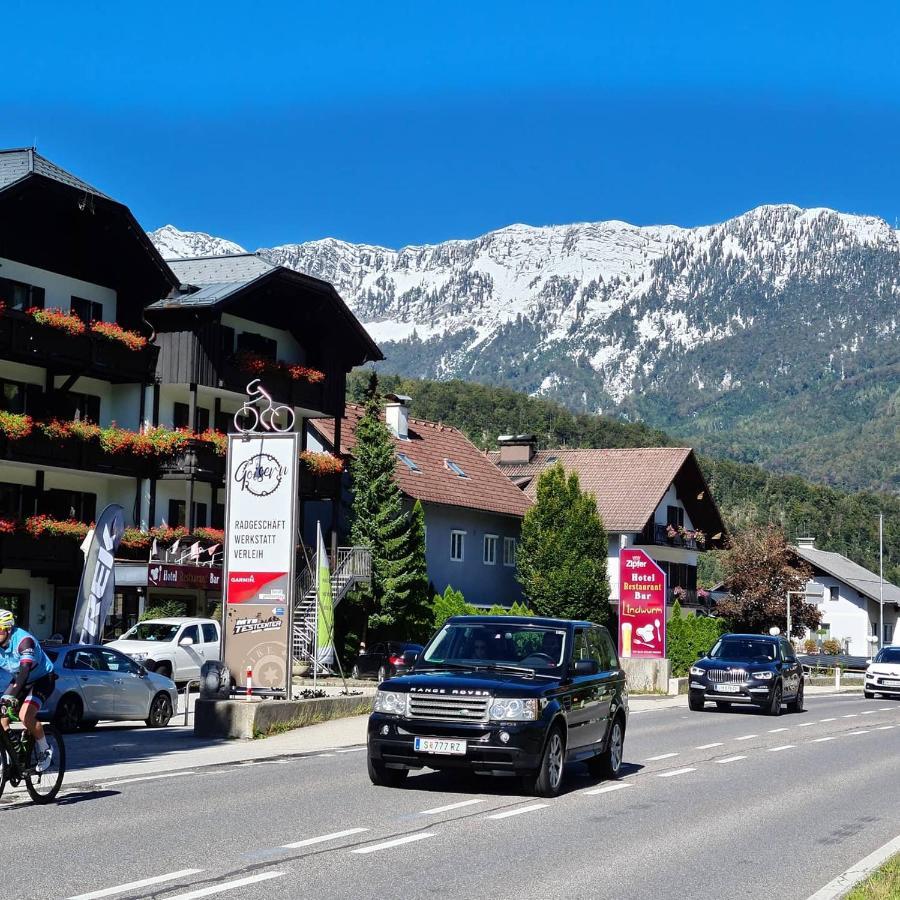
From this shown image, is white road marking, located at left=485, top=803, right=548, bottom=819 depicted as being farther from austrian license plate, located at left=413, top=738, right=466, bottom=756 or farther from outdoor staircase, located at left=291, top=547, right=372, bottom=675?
outdoor staircase, located at left=291, top=547, right=372, bottom=675

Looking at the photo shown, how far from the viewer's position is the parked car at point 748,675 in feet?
104

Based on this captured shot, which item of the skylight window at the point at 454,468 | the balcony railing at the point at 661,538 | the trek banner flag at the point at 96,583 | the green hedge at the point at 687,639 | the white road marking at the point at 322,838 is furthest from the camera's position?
the balcony railing at the point at 661,538

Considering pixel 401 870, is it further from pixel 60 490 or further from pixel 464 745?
pixel 60 490

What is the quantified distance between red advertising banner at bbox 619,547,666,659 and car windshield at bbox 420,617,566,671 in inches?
963

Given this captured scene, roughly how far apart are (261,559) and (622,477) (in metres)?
47.6

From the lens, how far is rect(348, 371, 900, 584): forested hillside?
145375 mm

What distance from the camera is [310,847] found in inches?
437

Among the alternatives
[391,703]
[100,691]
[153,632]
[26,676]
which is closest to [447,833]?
[391,703]

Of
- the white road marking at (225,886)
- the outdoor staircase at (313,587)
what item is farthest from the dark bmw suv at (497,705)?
the outdoor staircase at (313,587)

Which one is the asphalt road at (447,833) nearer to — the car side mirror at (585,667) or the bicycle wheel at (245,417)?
the car side mirror at (585,667)

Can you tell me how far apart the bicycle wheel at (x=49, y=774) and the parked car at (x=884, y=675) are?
34.0 m

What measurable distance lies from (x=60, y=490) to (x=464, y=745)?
3041cm

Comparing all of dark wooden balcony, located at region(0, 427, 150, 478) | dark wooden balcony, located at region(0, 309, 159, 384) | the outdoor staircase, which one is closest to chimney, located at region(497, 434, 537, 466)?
the outdoor staircase

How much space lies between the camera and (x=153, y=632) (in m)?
33.8
